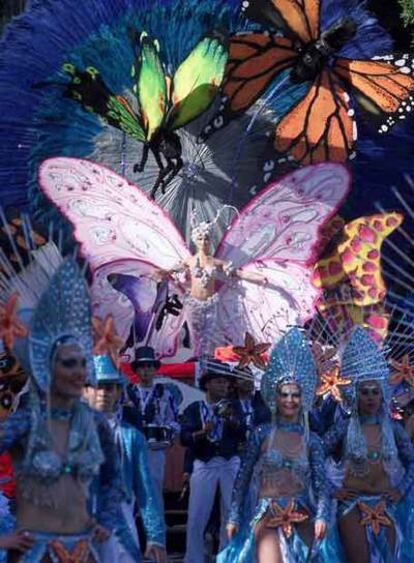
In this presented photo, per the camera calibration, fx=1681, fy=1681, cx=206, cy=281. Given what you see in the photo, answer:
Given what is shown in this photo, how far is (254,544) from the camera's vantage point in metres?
9.20

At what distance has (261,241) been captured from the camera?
507 inches

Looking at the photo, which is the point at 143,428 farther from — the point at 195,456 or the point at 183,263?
the point at 183,263

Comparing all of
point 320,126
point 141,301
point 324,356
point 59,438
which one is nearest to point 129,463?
point 59,438

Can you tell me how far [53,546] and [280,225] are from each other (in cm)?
643

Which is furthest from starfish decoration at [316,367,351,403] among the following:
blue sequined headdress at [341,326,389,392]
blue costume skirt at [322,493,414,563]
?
blue costume skirt at [322,493,414,563]

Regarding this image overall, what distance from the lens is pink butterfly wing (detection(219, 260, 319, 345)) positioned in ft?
40.8

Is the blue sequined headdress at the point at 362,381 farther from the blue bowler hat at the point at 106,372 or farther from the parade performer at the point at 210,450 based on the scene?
the parade performer at the point at 210,450

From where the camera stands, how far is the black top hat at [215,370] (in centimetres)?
1174

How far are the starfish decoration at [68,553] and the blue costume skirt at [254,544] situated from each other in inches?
98.4

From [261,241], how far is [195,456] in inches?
73.9

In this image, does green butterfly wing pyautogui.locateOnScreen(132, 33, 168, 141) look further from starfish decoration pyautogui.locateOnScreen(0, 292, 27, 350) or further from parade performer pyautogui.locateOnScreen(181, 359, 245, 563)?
starfish decoration pyautogui.locateOnScreen(0, 292, 27, 350)

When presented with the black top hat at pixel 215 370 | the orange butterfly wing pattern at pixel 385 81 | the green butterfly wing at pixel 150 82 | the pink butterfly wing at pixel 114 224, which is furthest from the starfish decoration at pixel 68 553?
the orange butterfly wing pattern at pixel 385 81

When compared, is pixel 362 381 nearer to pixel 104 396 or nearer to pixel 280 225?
pixel 104 396

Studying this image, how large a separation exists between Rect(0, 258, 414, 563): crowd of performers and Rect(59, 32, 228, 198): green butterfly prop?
1867 mm
